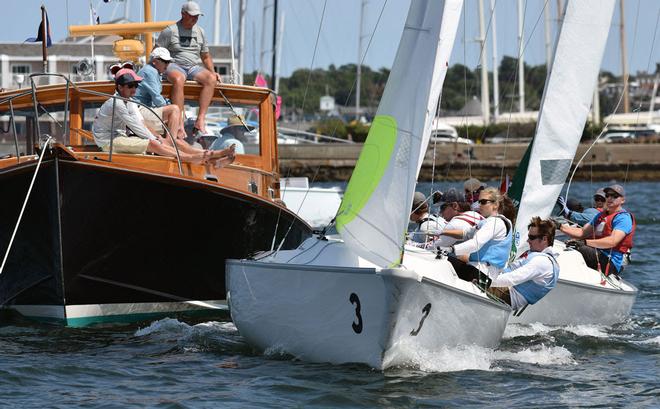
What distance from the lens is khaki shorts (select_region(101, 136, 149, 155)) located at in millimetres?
12266

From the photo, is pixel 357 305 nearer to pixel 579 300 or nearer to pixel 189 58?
pixel 579 300

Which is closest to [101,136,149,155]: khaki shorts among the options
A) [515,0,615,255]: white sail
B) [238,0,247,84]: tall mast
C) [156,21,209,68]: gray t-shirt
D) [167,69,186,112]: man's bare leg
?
[167,69,186,112]: man's bare leg

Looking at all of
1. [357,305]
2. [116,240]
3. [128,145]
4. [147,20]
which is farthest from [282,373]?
[147,20]

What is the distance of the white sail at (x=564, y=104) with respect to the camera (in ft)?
42.8

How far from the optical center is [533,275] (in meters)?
10.1

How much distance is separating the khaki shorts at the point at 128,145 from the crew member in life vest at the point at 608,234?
455 centimetres

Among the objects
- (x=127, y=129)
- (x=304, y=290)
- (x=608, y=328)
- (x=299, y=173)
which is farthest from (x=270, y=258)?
(x=299, y=173)

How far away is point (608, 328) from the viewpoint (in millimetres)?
12711

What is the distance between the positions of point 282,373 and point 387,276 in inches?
53.4

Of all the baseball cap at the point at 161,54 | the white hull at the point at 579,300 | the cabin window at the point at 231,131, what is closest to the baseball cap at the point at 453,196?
the white hull at the point at 579,300

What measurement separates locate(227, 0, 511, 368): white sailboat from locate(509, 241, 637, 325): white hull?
2.65 m

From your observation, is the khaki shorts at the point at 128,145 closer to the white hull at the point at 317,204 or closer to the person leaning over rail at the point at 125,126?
the person leaning over rail at the point at 125,126

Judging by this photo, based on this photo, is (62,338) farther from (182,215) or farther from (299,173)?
(299,173)

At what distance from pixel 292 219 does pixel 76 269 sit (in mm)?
2762
